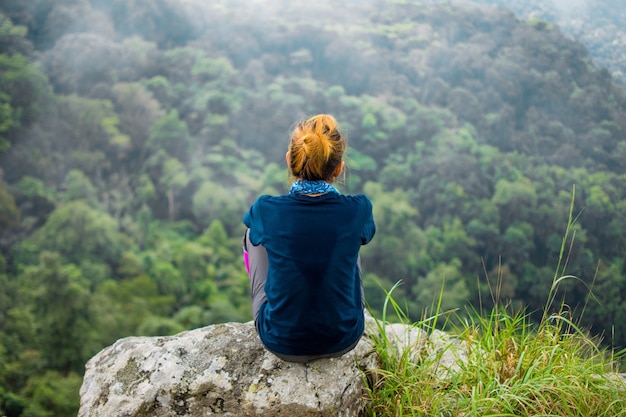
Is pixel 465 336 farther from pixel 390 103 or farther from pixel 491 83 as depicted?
pixel 390 103

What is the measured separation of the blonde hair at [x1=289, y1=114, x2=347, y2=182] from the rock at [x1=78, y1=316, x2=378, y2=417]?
0.53m

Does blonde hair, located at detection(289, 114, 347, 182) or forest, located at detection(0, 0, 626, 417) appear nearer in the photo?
blonde hair, located at detection(289, 114, 347, 182)

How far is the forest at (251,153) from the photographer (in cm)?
923

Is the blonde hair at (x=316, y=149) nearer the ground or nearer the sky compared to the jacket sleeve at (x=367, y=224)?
nearer the sky

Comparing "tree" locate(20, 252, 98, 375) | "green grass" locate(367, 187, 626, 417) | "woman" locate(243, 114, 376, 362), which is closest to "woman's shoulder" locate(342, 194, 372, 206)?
"woman" locate(243, 114, 376, 362)

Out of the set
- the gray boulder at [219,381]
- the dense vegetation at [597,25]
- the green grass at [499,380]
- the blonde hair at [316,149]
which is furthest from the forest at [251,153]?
the blonde hair at [316,149]

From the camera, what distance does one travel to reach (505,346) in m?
1.33

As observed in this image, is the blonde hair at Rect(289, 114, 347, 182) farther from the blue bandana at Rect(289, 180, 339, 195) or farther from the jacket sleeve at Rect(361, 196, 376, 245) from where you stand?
the jacket sleeve at Rect(361, 196, 376, 245)

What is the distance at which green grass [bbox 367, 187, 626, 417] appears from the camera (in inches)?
44.1

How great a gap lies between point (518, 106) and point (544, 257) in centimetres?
525

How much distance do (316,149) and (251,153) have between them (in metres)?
15.1

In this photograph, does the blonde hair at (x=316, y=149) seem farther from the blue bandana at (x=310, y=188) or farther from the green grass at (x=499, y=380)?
the green grass at (x=499, y=380)

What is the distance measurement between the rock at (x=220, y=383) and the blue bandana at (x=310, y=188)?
0.48 meters

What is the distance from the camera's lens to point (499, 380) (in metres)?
1.26
